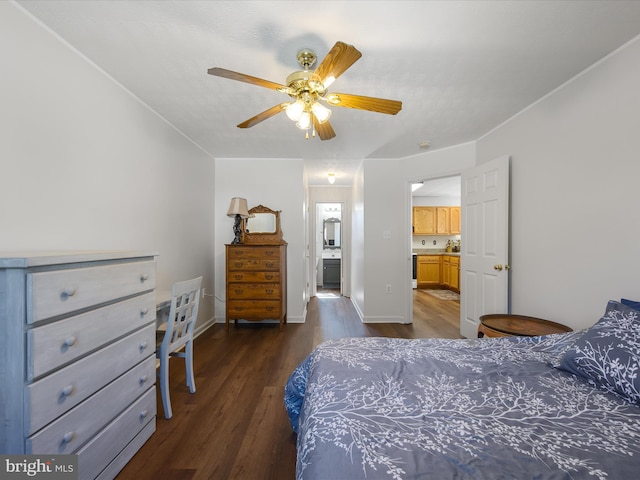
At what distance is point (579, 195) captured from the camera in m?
1.94

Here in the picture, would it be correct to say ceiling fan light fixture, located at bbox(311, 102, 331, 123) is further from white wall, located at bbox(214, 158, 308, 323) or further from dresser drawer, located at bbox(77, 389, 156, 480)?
white wall, located at bbox(214, 158, 308, 323)

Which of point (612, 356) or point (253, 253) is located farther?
point (253, 253)

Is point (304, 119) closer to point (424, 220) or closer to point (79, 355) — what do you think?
point (79, 355)

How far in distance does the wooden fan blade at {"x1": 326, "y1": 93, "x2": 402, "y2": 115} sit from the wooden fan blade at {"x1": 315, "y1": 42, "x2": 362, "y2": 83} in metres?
0.13

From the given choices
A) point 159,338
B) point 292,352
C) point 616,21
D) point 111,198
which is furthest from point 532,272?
point 111,198

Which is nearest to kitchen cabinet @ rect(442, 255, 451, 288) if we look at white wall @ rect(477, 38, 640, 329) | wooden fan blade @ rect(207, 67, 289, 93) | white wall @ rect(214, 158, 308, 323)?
white wall @ rect(477, 38, 640, 329)

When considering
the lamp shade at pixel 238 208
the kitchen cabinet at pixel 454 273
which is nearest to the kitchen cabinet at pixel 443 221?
the kitchen cabinet at pixel 454 273

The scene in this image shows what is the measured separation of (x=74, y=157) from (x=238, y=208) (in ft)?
6.32

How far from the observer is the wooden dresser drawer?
138 inches

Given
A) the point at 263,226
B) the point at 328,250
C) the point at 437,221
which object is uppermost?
the point at 437,221

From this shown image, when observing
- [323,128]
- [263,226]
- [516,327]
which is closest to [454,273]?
[516,327]

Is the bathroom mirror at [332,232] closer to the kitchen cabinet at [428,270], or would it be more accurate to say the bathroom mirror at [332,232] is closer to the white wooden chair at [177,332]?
the kitchen cabinet at [428,270]

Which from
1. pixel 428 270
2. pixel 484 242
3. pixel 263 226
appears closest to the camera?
pixel 484 242

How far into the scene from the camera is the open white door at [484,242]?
105 inches
